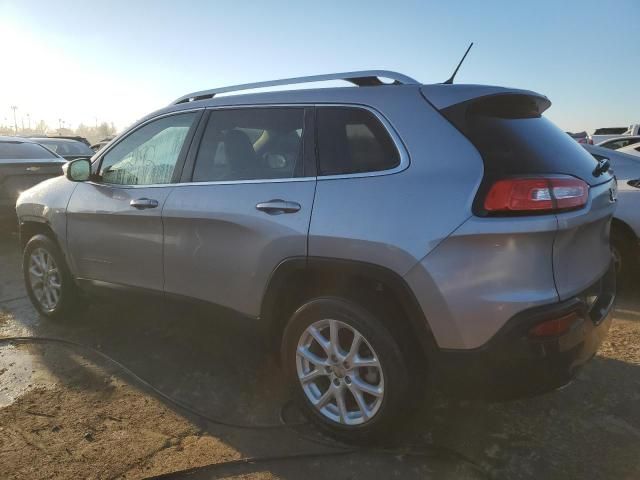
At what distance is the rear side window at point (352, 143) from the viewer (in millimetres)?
2383

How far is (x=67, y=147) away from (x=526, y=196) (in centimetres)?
1336

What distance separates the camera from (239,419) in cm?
283

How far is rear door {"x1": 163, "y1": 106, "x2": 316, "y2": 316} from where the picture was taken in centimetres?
259

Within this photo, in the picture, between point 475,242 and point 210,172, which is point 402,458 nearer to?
point 475,242

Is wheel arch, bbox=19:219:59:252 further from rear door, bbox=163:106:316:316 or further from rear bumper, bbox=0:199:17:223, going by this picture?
rear bumper, bbox=0:199:17:223

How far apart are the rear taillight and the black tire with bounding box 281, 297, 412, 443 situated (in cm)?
76

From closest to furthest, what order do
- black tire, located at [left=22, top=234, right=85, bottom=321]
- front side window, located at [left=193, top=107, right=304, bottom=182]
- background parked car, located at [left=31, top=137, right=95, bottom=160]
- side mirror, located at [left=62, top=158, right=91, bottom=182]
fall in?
front side window, located at [left=193, top=107, right=304, bottom=182] → side mirror, located at [left=62, top=158, right=91, bottom=182] → black tire, located at [left=22, top=234, right=85, bottom=321] → background parked car, located at [left=31, top=137, right=95, bottom=160]

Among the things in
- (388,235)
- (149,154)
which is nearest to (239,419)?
(388,235)

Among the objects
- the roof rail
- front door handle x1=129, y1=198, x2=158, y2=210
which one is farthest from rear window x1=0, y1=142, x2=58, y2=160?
the roof rail

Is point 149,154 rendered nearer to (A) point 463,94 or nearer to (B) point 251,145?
(B) point 251,145

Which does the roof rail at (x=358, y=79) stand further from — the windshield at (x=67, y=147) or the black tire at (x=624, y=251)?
the windshield at (x=67, y=147)

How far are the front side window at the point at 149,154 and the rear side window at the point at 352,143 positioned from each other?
3.65ft

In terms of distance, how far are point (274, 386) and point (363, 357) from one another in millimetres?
970

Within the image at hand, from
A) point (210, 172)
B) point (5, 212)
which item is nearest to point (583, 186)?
point (210, 172)
